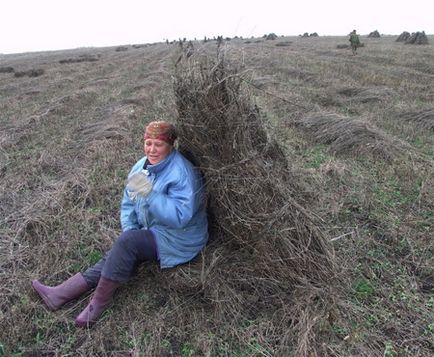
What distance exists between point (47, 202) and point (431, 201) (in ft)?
12.7

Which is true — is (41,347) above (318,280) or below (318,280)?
below

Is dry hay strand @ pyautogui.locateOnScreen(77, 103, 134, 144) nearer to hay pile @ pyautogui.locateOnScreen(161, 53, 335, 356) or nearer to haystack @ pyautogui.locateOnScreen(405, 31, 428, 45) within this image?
hay pile @ pyautogui.locateOnScreen(161, 53, 335, 356)

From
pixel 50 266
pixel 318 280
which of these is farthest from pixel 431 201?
pixel 50 266

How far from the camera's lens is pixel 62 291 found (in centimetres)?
295

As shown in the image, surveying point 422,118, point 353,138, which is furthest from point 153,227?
point 422,118

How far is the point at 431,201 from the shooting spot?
13.5 ft

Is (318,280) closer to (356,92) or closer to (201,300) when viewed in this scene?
(201,300)

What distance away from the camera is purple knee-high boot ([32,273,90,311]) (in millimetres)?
2918

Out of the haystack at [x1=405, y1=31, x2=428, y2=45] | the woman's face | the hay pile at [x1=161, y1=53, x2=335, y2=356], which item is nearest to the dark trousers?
the hay pile at [x1=161, y1=53, x2=335, y2=356]

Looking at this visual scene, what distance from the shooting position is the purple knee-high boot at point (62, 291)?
9.57ft

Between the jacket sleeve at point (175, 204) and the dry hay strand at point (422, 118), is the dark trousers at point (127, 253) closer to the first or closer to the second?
the jacket sleeve at point (175, 204)

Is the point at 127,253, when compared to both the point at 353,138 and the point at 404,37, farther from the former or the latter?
the point at 404,37

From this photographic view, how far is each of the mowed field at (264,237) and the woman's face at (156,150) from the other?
0.63 metres

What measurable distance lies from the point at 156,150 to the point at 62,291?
3.99 feet
